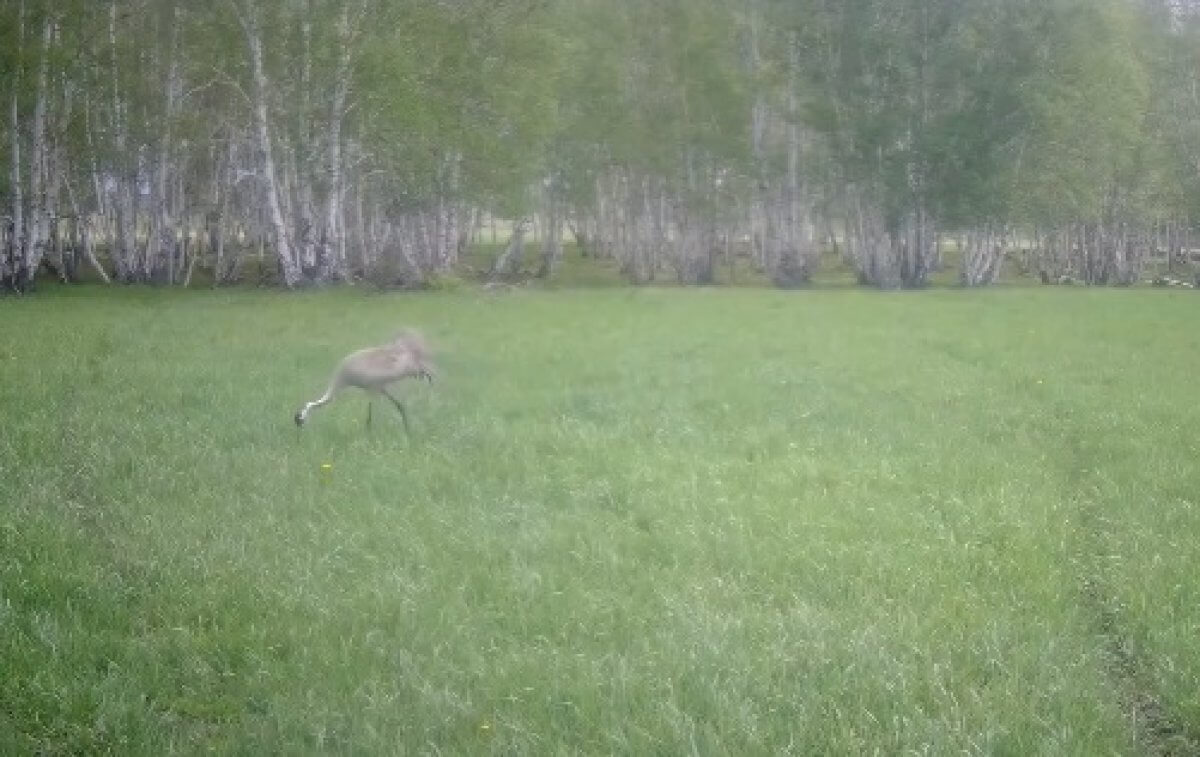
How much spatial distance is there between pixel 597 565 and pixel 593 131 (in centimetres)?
4673

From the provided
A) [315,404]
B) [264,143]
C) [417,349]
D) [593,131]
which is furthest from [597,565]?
[593,131]

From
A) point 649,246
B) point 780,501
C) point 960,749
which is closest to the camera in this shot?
point 960,749

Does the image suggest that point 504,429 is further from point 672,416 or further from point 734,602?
point 734,602

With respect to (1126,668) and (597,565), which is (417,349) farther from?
(1126,668)

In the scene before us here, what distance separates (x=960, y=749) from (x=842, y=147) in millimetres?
47017

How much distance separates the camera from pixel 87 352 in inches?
753

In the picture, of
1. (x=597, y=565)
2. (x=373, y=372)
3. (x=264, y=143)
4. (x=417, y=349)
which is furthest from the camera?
(x=264, y=143)

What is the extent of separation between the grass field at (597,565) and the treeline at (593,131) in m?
24.0

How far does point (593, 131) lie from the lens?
53625 mm

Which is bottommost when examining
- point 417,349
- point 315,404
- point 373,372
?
point 315,404

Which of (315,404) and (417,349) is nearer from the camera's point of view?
(315,404)

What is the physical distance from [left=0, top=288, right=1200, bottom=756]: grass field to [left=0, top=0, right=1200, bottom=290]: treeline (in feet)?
78.7

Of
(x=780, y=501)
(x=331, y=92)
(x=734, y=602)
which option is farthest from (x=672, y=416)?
(x=331, y=92)

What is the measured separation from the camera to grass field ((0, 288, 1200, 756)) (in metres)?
5.98
